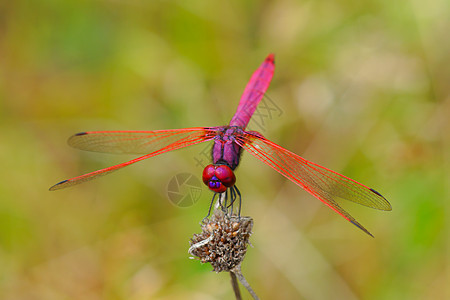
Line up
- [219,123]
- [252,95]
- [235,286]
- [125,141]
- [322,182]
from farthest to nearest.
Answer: [219,123] < [252,95] < [125,141] < [322,182] < [235,286]

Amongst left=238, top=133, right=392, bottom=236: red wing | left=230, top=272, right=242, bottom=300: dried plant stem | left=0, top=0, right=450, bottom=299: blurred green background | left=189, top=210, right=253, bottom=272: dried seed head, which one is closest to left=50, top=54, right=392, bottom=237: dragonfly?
left=238, top=133, right=392, bottom=236: red wing

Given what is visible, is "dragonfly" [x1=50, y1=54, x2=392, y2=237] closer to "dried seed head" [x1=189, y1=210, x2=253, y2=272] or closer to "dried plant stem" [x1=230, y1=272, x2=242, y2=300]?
"dried seed head" [x1=189, y1=210, x2=253, y2=272]

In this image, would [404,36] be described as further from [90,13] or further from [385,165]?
[90,13]

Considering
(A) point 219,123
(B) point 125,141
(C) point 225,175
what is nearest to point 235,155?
(C) point 225,175

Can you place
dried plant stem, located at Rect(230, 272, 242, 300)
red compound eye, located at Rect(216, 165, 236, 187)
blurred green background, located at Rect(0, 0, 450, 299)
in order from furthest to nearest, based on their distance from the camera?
1. blurred green background, located at Rect(0, 0, 450, 299)
2. red compound eye, located at Rect(216, 165, 236, 187)
3. dried plant stem, located at Rect(230, 272, 242, 300)

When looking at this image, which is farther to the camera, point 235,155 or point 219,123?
point 219,123

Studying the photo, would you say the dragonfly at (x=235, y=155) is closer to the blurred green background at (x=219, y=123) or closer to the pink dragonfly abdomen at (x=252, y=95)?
the pink dragonfly abdomen at (x=252, y=95)

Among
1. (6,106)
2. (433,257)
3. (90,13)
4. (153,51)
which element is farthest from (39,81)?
(433,257)

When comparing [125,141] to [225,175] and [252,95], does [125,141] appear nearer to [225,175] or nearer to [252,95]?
[225,175]
